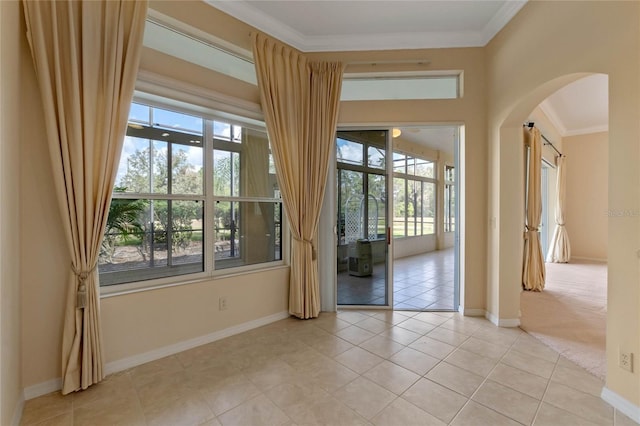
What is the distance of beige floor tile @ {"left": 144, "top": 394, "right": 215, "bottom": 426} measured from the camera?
1.72 meters

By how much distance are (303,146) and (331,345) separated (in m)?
2.21

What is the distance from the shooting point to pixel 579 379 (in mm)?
2146

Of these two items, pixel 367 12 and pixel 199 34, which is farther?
pixel 367 12

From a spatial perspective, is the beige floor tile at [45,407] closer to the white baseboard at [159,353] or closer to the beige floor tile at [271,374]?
the white baseboard at [159,353]

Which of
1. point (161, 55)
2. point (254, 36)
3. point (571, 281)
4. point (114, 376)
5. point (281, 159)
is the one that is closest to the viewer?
point (114, 376)

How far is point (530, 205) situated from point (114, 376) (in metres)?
5.81

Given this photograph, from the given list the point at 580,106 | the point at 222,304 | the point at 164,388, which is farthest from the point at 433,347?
the point at 580,106

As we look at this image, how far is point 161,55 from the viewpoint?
2.46m

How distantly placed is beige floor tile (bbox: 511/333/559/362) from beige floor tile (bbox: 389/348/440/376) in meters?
0.92

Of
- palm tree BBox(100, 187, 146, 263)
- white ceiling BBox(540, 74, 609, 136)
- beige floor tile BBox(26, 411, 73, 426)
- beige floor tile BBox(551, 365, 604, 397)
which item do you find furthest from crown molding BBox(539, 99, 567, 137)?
beige floor tile BBox(26, 411, 73, 426)

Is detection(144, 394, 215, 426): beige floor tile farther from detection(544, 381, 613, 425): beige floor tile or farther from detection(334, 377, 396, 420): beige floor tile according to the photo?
detection(544, 381, 613, 425): beige floor tile

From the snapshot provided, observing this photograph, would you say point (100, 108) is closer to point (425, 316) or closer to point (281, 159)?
point (281, 159)

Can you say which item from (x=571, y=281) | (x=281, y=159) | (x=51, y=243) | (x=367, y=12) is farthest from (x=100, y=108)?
(x=571, y=281)

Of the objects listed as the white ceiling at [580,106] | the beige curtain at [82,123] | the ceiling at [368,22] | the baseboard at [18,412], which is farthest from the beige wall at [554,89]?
the baseboard at [18,412]
